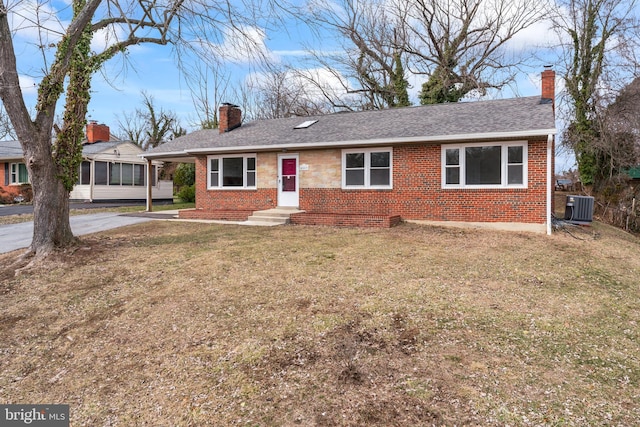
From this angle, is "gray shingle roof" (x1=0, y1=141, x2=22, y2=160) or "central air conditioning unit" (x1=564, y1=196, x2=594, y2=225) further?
"gray shingle roof" (x1=0, y1=141, x2=22, y2=160)

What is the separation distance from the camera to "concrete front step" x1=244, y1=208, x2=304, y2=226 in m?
12.3

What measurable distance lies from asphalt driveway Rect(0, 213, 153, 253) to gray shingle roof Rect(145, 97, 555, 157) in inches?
140

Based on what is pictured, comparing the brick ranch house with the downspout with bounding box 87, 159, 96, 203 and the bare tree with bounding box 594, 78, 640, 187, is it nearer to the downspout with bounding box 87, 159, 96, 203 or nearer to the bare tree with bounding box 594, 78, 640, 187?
the bare tree with bounding box 594, 78, 640, 187

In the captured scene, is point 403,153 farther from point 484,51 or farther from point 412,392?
point 484,51

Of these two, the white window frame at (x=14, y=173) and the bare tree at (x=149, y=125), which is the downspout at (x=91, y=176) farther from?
the bare tree at (x=149, y=125)

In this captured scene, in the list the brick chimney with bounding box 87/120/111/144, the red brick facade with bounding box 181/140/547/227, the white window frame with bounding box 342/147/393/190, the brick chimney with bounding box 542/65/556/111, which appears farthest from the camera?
the brick chimney with bounding box 87/120/111/144

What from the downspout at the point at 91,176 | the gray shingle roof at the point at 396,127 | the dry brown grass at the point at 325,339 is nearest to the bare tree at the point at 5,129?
the downspout at the point at 91,176

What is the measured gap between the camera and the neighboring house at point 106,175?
72.8 feet

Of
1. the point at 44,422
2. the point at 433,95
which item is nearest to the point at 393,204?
the point at 44,422

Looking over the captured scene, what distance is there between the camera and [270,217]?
1252 cm

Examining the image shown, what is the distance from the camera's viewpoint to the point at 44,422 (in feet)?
10.3

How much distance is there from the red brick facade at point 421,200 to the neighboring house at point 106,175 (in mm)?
12171

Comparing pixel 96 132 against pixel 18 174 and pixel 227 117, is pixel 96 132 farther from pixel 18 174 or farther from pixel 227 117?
pixel 227 117

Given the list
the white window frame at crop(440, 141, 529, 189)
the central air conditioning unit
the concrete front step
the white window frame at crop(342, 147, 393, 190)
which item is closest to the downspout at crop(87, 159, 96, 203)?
the concrete front step
